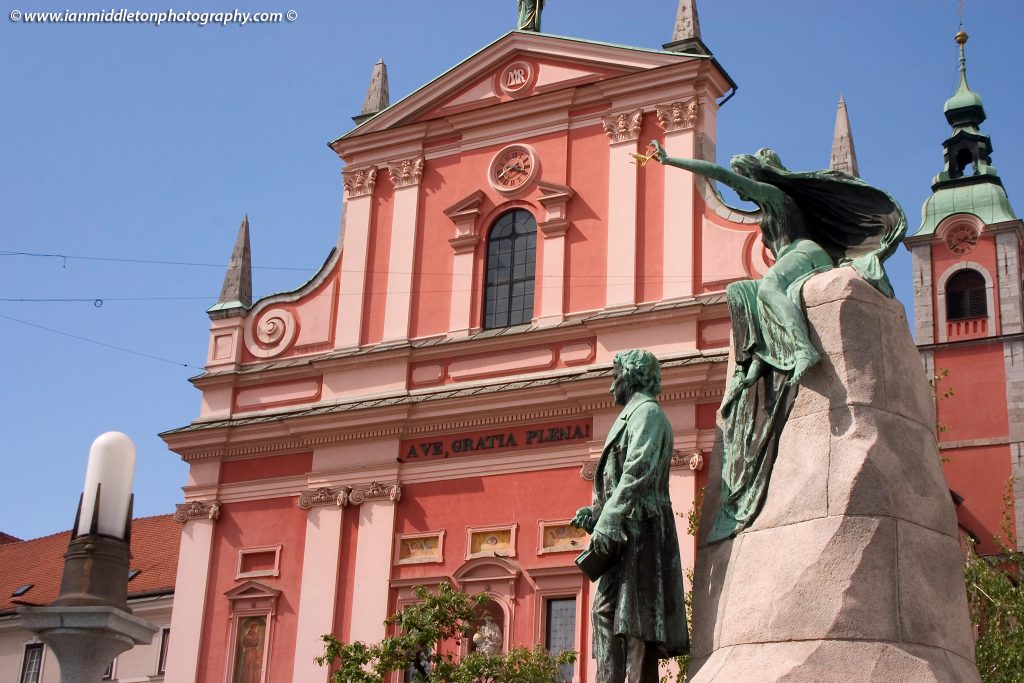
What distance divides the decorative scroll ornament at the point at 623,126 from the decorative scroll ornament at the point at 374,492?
6.02 m

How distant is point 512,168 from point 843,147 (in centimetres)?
496

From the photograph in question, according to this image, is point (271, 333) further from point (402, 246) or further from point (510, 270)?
point (510, 270)

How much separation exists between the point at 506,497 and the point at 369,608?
2.51m

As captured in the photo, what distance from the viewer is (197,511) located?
21844 millimetres

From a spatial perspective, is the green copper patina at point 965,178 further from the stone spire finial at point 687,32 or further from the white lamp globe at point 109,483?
the white lamp globe at point 109,483

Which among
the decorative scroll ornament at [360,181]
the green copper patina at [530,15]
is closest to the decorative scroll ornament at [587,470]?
the decorative scroll ornament at [360,181]

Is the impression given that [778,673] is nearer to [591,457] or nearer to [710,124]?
[591,457]

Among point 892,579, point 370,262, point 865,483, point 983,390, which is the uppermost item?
point 983,390

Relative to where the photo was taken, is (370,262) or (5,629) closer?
(370,262)

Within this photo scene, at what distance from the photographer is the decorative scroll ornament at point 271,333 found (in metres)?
22.6

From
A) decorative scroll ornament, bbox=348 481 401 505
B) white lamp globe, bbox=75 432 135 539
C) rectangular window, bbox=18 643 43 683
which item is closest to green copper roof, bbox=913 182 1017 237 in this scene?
decorative scroll ornament, bbox=348 481 401 505

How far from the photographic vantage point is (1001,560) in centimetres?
1631

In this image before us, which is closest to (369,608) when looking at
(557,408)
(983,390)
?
(557,408)

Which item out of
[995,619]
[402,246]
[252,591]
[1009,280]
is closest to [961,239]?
[1009,280]
